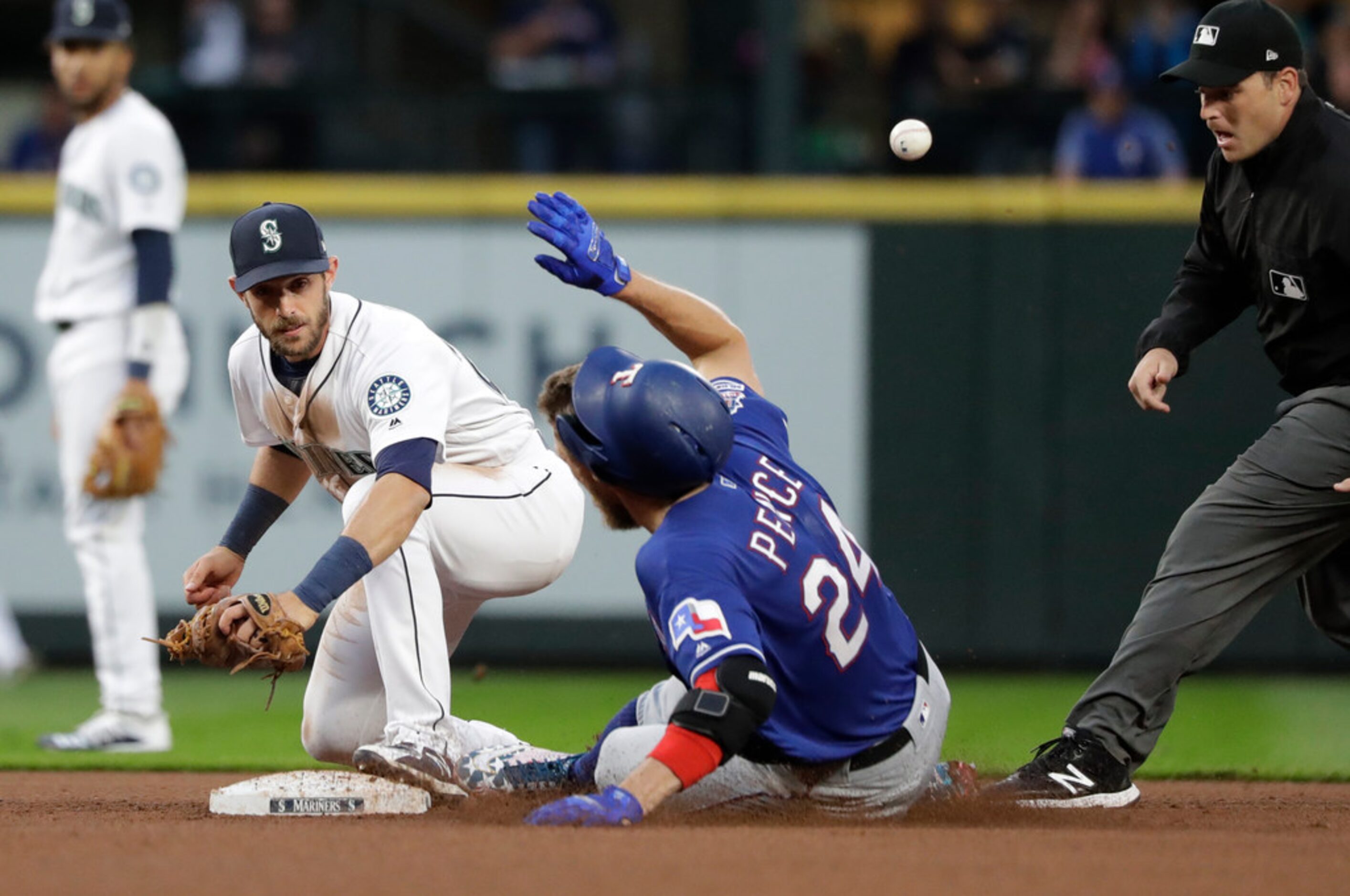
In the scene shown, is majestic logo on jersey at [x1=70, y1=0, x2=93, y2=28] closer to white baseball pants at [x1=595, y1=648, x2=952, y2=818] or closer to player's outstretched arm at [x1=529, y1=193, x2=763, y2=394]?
player's outstretched arm at [x1=529, y1=193, x2=763, y2=394]

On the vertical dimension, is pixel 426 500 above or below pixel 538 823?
above

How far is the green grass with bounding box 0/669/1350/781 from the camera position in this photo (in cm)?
593

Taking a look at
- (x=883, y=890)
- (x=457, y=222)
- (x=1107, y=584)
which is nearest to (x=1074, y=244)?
(x=1107, y=584)

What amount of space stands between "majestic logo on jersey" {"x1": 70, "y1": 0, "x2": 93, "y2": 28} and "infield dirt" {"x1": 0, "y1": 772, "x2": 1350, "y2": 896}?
3210 mm

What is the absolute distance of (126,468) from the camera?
614 cm

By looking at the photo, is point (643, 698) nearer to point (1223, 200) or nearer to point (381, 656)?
point (381, 656)

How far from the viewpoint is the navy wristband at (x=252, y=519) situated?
473 centimetres

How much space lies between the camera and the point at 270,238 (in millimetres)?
4230

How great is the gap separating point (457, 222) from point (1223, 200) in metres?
5.09

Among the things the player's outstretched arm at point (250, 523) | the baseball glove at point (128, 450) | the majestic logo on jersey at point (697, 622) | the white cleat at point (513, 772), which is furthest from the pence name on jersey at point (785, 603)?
the baseball glove at point (128, 450)

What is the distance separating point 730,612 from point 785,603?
0.21 meters

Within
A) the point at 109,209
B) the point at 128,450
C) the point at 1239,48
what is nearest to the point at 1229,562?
the point at 1239,48

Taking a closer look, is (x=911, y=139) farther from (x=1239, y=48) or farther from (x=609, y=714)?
(x=609, y=714)

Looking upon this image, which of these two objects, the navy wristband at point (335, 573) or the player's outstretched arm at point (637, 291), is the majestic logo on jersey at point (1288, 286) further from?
the navy wristband at point (335, 573)
